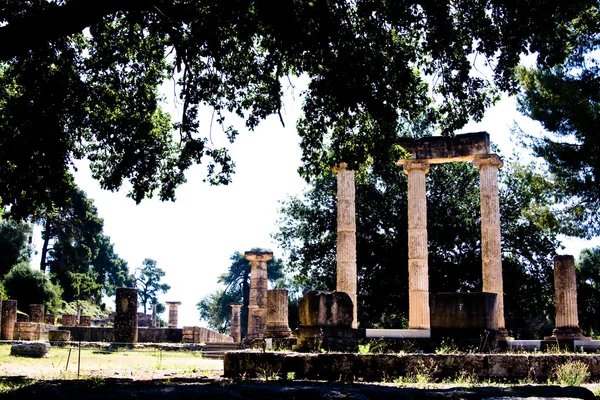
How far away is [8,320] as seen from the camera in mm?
31766

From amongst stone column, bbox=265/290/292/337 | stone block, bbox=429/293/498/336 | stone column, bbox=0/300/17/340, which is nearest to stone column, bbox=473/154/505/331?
stone column, bbox=265/290/292/337

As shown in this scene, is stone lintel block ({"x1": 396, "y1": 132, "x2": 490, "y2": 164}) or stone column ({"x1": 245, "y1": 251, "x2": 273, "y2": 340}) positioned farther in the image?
stone column ({"x1": 245, "y1": 251, "x2": 273, "y2": 340})

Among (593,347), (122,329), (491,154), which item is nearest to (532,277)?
(491,154)

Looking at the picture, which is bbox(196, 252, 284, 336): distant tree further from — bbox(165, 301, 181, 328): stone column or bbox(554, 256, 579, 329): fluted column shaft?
bbox(554, 256, 579, 329): fluted column shaft

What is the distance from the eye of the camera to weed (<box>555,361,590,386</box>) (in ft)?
34.1

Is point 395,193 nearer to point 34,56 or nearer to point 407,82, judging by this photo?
point 407,82

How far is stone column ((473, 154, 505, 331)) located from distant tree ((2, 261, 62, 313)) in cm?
3203

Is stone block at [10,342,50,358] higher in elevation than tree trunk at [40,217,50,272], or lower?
lower

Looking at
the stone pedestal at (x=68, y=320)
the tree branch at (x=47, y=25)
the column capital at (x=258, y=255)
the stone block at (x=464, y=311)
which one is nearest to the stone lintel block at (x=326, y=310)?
the stone block at (x=464, y=311)

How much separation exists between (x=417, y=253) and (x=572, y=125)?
676 cm

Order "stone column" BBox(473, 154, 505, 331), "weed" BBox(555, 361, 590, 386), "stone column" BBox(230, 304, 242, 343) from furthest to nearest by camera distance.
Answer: "stone column" BBox(230, 304, 242, 343) < "stone column" BBox(473, 154, 505, 331) < "weed" BBox(555, 361, 590, 386)

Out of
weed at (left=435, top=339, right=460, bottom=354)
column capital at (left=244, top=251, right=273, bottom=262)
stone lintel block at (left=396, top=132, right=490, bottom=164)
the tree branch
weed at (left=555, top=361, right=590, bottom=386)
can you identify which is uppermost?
stone lintel block at (left=396, top=132, right=490, bottom=164)

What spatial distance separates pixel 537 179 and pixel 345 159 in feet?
38.6

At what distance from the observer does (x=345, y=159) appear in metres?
14.9
